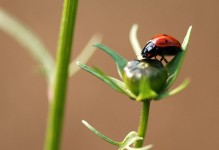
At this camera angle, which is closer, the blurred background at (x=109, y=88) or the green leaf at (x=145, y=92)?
the green leaf at (x=145, y=92)

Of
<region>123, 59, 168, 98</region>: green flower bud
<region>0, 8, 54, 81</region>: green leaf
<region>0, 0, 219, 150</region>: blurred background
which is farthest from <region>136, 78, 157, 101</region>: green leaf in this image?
<region>0, 0, 219, 150</region>: blurred background

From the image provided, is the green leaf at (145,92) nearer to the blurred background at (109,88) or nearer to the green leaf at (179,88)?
the green leaf at (179,88)

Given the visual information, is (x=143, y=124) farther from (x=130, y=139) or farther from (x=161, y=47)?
(x=161, y=47)

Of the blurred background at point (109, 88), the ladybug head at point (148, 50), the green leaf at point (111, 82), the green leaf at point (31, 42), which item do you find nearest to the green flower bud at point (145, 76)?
the green leaf at point (111, 82)

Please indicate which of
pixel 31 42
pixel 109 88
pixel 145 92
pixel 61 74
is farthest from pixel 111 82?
pixel 109 88

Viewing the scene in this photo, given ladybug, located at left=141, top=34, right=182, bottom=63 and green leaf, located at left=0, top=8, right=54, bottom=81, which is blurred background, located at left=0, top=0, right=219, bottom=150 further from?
ladybug, located at left=141, top=34, right=182, bottom=63

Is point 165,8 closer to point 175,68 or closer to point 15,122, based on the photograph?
point 15,122
